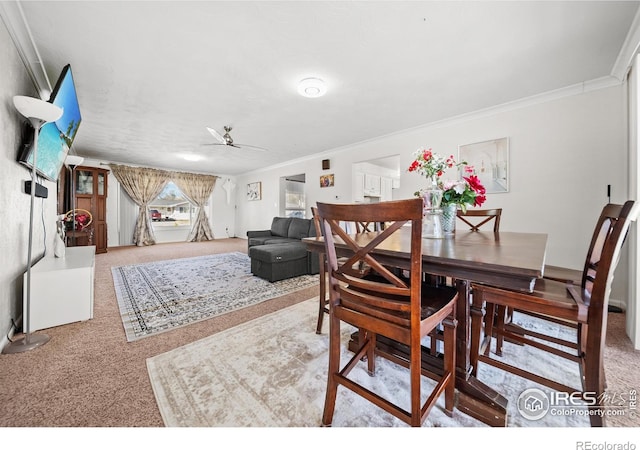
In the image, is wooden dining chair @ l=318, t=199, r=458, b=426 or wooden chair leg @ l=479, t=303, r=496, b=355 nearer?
wooden dining chair @ l=318, t=199, r=458, b=426

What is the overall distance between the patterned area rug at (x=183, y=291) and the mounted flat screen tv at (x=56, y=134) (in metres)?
1.46

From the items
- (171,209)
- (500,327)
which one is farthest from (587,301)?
(171,209)

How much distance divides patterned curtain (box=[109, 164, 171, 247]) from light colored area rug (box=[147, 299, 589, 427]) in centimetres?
625

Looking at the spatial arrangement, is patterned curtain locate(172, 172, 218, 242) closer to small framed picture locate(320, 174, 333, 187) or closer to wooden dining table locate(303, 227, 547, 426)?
small framed picture locate(320, 174, 333, 187)

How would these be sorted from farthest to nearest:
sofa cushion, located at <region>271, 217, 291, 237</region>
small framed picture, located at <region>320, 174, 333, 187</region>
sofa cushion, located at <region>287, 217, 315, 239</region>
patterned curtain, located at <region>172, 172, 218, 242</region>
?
patterned curtain, located at <region>172, 172, 218, 242</region> < small framed picture, located at <region>320, 174, 333, 187</region> < sofa cushion, located at <region>271, 217, 291, 237</region> < sofa cushion, located at <region>287, 217, 315, 239</region>

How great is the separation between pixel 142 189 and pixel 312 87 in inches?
246

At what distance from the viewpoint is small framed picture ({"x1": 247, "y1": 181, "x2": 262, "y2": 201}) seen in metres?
7.33

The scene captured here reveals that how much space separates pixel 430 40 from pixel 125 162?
24.5 ft

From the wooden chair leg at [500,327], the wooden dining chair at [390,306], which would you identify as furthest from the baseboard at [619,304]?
the wooden dining chair at [390,306]

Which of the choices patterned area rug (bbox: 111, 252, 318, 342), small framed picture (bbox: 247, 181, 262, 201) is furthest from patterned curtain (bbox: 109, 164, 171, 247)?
patterned area rug (bbox: 111, 252, 318, 342)

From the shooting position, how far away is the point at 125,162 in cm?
624

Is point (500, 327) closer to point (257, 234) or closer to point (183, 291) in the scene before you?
point (183, 291)

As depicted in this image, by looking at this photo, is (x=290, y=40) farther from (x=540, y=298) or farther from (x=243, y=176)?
(x=243, y=176)

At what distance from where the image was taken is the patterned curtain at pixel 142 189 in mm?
6230
